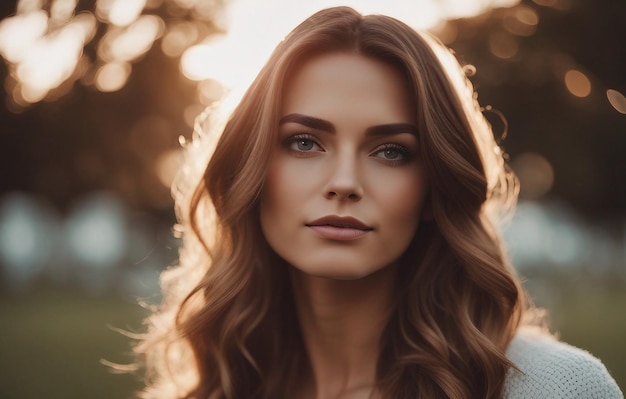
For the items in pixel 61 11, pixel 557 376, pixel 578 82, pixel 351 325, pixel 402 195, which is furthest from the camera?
pixel 578 82

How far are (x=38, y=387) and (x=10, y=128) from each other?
769 centimetres

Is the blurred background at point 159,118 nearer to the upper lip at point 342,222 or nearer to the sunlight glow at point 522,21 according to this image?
the sunlight glow at point 522,21

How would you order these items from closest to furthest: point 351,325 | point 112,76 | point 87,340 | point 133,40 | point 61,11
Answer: point 351,325 → point 61,11 → point 87,340 → point 133,40 → point 112,76

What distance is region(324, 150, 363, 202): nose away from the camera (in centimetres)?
322

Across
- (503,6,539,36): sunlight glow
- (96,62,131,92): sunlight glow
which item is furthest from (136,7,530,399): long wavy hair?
(96,62,131,92): sunlight glow

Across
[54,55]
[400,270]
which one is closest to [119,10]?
[54,55]

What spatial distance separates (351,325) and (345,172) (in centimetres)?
77

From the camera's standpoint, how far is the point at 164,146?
61.8 feet

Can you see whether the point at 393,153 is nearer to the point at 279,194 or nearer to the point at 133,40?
the point at 279,194

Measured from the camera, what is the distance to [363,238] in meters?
3.30

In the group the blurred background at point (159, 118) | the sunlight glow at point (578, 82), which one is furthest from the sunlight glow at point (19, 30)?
the sunlight glow at point (578, 82)

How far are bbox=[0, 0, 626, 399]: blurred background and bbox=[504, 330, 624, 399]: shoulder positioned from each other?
16.2ft

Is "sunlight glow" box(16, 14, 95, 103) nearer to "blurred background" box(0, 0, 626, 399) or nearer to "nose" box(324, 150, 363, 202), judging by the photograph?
"blurred background" box(0, 0, 626, 399)

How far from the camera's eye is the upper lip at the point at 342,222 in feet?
10.7
